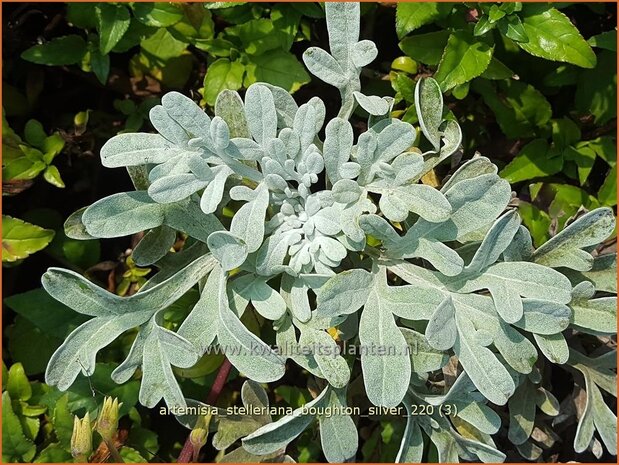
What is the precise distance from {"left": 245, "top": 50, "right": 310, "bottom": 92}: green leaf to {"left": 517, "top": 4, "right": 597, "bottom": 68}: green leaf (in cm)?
47

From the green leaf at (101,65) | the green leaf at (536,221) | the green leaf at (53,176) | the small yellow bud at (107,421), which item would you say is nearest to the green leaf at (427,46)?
the green leaf at (536,221)

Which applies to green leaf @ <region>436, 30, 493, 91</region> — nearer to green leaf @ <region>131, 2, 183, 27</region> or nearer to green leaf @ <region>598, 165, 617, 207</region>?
green leaf @ <region>598, 165, 617, 207</region>

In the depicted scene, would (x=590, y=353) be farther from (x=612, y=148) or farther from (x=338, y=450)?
(x=338, y=450)

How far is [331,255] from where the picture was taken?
3.93ft

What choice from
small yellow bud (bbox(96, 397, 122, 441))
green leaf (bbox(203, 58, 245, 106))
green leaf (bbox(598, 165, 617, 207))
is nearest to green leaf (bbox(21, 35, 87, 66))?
green leaf (bbox(203, 58, 245, 106))

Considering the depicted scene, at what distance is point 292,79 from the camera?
5.05ft

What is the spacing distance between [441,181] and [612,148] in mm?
420

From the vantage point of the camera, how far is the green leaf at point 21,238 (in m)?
1.45

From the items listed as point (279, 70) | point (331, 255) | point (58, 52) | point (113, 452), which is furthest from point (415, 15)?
point (113, 452)

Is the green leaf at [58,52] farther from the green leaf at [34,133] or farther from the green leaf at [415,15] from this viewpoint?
the green leaf at [415,15]

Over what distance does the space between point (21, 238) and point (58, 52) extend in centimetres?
44

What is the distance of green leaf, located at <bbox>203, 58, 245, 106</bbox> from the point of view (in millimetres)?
1497

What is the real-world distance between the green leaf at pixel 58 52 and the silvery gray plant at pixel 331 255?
1.68ft

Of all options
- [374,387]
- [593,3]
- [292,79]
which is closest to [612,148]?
[593,3]
